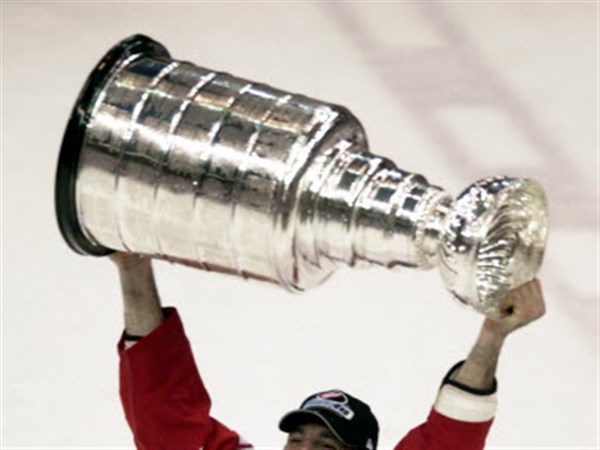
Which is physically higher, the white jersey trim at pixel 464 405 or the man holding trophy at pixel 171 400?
the white jersey trim at pixel 464 405

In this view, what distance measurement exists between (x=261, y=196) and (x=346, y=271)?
5.43 ft

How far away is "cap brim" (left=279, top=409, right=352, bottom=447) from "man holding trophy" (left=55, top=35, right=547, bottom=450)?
1.27 ft

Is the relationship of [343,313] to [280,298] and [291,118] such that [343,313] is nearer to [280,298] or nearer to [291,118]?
[280,298]

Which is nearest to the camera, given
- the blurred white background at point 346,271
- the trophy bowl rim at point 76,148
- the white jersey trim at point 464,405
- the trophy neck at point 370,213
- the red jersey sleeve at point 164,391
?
the trophy neck at point 370,213

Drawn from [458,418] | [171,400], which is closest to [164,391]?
[171,400]

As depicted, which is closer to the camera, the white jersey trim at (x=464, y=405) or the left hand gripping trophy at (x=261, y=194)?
the left hand gripping trophy at (x=261, y=194)

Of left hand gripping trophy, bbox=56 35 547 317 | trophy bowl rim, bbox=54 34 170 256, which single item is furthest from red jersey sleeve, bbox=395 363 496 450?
trophy bowl rim, bbox=54 34 170 256

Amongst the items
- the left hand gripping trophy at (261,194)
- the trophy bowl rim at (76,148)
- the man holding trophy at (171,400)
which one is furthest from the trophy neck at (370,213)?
the man holding trophy at (171,400)

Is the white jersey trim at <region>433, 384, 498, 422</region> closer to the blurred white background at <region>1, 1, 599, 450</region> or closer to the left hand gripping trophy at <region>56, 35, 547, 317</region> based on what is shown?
the left hand gripping trophy at <region>56, 35, 547, 317</region>

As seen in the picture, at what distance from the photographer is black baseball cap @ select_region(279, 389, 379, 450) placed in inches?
114

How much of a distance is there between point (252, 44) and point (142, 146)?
2073 mm

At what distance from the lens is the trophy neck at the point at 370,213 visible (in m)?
2.32

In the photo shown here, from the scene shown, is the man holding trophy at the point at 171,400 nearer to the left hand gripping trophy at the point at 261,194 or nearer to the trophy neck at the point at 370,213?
the left hand gripping trophy at the point at 261,194

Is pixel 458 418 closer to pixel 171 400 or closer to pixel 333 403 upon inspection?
pixel 333 403
